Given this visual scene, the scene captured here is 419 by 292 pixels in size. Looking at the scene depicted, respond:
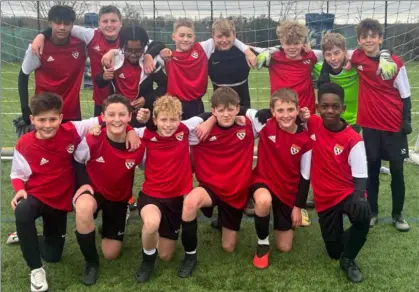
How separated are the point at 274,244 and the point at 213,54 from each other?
1676mm

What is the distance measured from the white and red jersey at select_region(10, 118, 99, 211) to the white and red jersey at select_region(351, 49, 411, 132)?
2168 mm

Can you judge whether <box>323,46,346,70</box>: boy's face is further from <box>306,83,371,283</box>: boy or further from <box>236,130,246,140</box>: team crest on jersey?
<box>236,130,246,140</box>: team crest on jersey

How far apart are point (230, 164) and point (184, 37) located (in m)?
1.26

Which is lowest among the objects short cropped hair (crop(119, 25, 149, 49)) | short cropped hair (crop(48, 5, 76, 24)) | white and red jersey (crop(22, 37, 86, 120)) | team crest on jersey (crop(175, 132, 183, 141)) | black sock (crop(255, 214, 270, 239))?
black sock (crop(255, 214, 270, 239))

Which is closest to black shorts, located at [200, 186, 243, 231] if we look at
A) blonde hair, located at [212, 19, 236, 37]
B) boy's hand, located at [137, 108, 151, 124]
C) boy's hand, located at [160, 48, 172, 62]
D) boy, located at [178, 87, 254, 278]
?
boy, located at [178, 87, 254, 278]

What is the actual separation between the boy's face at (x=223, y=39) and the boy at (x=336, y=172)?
3.61 feet

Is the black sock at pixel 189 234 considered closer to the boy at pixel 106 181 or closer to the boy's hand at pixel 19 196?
the boy at pixel 106 181

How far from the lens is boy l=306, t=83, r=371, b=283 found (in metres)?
2.71

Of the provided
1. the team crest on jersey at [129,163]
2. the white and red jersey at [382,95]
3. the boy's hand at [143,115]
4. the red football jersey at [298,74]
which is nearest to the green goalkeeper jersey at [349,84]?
the red football jersey at [298,74]

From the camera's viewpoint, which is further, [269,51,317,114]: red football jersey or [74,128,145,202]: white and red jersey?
[269,51,317,114]: red football jersey

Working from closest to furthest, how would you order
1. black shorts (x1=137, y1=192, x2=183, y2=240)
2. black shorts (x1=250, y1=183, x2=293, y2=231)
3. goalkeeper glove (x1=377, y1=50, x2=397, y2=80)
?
black shorts (x1=137, y1=192, x2=183, y2=240) < black shorts (x1=250, y1=183, x2=293, y2=231) < goalkeeper glove (x1=377, y1=50, x2=397, y2=80)

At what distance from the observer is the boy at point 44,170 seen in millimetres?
2581

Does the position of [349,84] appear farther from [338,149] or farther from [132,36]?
[132,36]

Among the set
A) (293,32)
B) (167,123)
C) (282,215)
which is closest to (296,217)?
(282,215)
